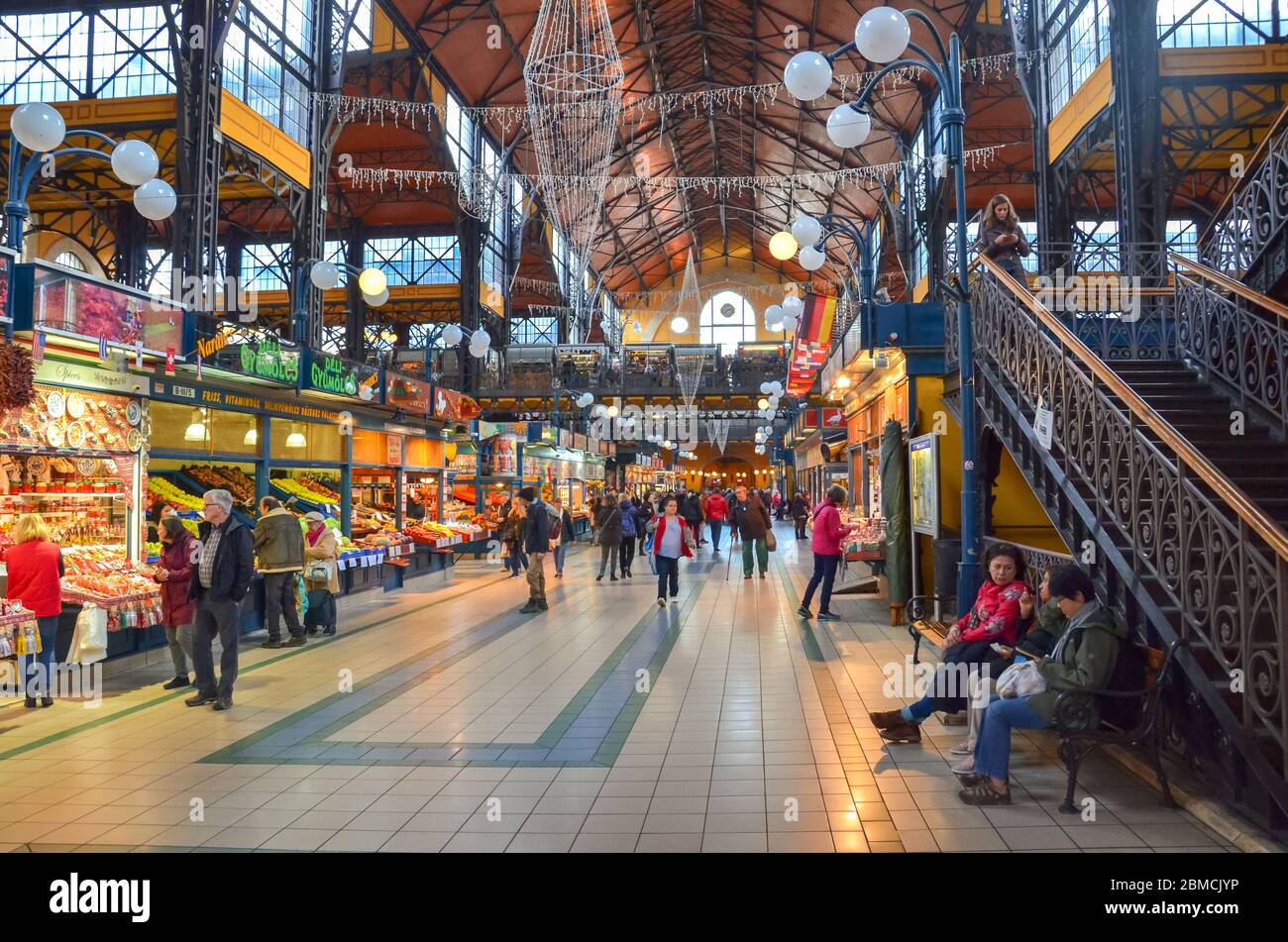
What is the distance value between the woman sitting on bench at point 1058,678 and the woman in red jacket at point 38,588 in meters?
6.18

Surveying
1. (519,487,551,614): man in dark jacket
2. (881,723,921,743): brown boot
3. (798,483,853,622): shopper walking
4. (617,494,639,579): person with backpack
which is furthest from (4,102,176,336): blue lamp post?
(617,494,639,579): person with backpack

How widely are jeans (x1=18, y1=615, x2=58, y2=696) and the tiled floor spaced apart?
0.62ft

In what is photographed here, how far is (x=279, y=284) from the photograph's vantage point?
90.0ft

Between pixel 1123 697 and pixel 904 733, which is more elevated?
pixel 1123 697

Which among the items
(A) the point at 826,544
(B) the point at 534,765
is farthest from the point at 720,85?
(B) the point at 534,765

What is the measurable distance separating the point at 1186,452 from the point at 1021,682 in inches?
52.6

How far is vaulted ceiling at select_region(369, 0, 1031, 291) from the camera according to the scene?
21.1 metres

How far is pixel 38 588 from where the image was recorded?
5.89 m

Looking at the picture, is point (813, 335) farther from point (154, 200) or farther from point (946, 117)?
point (154, 200)

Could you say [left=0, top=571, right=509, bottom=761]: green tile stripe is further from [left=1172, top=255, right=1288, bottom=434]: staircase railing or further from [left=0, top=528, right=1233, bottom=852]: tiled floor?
[left=1172, top=255, right=1288, bottom=434]: staircase railing

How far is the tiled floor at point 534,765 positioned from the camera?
11.8 feet

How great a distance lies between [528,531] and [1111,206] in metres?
20.0

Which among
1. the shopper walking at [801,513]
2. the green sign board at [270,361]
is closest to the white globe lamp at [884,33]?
the green sign board at [270,361]

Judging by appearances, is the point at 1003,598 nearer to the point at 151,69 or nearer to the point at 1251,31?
the point at 1251,31
